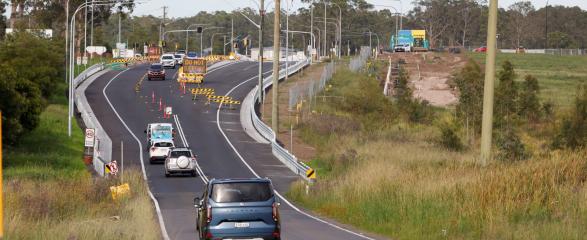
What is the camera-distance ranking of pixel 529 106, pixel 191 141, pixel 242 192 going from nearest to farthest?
pixel 242 192 → pixel 191 141 → pixel 529 106

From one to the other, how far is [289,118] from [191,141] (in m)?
11.6

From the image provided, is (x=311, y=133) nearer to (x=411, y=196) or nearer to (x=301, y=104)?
(x=301, y=104)

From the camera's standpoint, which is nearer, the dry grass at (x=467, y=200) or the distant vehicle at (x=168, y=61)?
→ the dry grass at (x=467, y=200)

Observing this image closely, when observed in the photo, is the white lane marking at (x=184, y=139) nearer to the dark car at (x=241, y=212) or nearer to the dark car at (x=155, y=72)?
the dark car at (x=155, y=72)

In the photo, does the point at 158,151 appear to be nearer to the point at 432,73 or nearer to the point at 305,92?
the point at 305,92

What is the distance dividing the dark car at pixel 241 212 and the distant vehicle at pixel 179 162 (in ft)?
91.0

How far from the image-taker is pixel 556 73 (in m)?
121

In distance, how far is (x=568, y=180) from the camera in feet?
79.4

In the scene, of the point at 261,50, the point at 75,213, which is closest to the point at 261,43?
the point at 261,50

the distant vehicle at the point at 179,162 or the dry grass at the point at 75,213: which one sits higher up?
the dry grass at the point at 75,213

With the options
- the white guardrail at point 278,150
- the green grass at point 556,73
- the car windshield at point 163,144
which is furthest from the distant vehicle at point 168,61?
the car windshield at point 163,144

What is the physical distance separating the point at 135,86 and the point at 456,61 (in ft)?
151

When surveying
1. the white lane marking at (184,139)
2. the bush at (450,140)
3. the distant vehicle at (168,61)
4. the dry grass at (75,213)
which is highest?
the distant vehicle at (168,61)

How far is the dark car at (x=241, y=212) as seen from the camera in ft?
69.4
